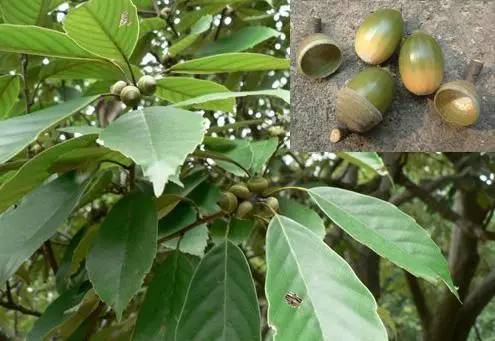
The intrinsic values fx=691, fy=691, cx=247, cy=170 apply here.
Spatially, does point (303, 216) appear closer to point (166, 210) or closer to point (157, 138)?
point (166, 210)

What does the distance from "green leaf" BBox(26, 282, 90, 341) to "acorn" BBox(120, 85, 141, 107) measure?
1.11ft

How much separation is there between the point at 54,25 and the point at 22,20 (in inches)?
11.1

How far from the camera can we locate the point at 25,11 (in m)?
1.14

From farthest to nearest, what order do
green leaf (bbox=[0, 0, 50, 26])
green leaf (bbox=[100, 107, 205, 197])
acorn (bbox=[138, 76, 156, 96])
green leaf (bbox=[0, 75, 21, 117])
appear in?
green leaf (bbox=[0, 75, 21, 117]), green leaf (bbox=[0, 0, 50, 26]), acorn (bbox=[138, 76, 156, 96]), green leaf (bbox=[100, 107, 205, 197])

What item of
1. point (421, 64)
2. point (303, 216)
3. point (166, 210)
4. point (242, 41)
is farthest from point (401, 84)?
point (166, 210)

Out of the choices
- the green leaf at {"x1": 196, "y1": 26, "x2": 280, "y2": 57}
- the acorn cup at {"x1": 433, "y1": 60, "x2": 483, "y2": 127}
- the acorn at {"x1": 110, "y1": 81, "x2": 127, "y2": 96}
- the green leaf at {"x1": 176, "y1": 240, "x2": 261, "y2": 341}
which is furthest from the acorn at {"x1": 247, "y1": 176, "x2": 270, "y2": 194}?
the acorn cup at {"x1": 433, "y1": 60, "x2": 483, "y2": 127}

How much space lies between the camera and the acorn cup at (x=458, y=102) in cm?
134

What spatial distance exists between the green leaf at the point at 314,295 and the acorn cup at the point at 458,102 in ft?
1.95

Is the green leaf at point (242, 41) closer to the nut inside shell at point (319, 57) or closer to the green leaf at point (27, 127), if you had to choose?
the nut inside shell at point (319, 57)

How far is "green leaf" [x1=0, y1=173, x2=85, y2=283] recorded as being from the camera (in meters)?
0.93

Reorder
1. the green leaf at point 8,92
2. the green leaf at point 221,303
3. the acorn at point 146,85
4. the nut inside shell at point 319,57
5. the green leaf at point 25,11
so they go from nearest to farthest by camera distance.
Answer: the green leaf at point 221,303
the acorn at point 146,85
the green leaf at point 25,11
the green leaf at point 8,92
the nut inside shell at point 319,57

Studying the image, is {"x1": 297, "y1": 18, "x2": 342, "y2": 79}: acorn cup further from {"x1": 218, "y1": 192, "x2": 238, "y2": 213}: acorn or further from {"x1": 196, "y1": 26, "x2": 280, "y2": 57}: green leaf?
{"x1": 218, "y1": 192, "x2": 238, "y2": 213}: acorn

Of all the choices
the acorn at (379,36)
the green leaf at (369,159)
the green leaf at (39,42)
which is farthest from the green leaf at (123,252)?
the acorn at (379,36)

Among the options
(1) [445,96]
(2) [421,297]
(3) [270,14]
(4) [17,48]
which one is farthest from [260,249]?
(4) [17,48]
